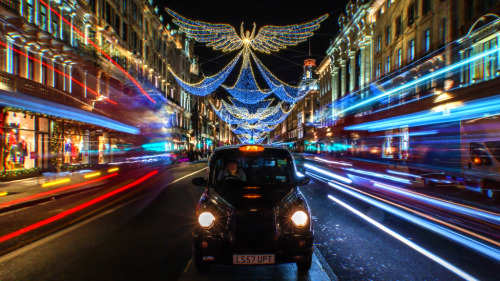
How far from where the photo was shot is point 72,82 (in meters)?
21.8

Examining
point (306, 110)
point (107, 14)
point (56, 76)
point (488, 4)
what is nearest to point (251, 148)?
point (488, 4)

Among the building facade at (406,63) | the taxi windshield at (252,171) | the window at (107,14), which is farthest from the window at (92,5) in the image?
the taxi windshield at (252,171)

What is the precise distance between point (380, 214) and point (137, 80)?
30.8 m

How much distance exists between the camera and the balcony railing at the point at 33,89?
556 inches

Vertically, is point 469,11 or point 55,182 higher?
point 469,11

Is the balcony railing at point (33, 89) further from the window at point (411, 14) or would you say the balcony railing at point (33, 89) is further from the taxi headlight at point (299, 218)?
the window at point (411, 14)

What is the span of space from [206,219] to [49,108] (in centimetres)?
1610

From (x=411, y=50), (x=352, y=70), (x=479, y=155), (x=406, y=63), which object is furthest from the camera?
(x=352, y=70)

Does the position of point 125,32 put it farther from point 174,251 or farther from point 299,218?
point 299,218

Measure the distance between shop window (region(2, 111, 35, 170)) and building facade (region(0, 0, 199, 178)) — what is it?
5cm

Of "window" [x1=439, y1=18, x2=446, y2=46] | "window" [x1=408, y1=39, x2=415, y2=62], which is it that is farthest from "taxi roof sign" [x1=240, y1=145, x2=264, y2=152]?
"window" [x1=408, y1=39, x2=415, y2=62]

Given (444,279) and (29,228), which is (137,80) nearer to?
(29,228)

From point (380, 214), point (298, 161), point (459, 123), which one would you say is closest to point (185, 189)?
point (298, 161)

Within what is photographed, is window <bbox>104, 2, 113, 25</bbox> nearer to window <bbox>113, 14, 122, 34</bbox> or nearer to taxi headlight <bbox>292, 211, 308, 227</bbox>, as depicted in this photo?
window <bbox>113, 14, 122, 34</bbox>
